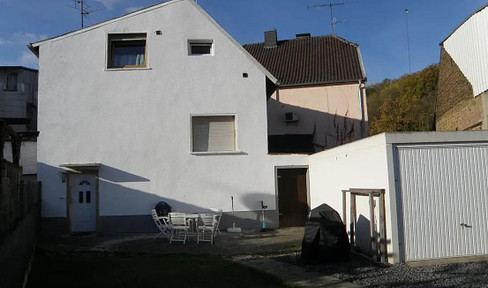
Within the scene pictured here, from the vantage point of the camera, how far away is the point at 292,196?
14.4 meters

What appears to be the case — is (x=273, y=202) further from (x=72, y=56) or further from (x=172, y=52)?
(x=72, y=56)

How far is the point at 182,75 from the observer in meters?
14.3

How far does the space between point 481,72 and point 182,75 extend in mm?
10717

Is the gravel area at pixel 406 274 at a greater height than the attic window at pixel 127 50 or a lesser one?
lesser

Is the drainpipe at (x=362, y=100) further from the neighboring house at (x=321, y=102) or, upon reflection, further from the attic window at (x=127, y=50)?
the attic window at (x=127, y=50)

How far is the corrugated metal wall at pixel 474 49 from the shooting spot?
1491cm

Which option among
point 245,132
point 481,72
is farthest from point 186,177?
point 481,72

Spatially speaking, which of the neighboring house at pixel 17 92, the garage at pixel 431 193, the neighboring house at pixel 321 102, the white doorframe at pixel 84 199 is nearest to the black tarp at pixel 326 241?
the garage at pixel 431 193

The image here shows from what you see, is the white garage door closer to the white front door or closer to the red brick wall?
the red brick wall

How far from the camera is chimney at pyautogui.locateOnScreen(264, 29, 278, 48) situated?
24094mm

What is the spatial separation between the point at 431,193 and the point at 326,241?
223 cm

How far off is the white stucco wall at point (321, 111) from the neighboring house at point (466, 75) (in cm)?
379

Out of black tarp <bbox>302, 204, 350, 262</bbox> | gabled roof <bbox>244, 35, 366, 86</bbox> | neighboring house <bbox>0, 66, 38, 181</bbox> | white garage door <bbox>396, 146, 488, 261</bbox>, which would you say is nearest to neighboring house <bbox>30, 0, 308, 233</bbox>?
black tarp <bbox>302, 204, 350, 262</bbox>

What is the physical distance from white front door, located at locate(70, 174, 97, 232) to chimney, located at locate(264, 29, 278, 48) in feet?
45.7
